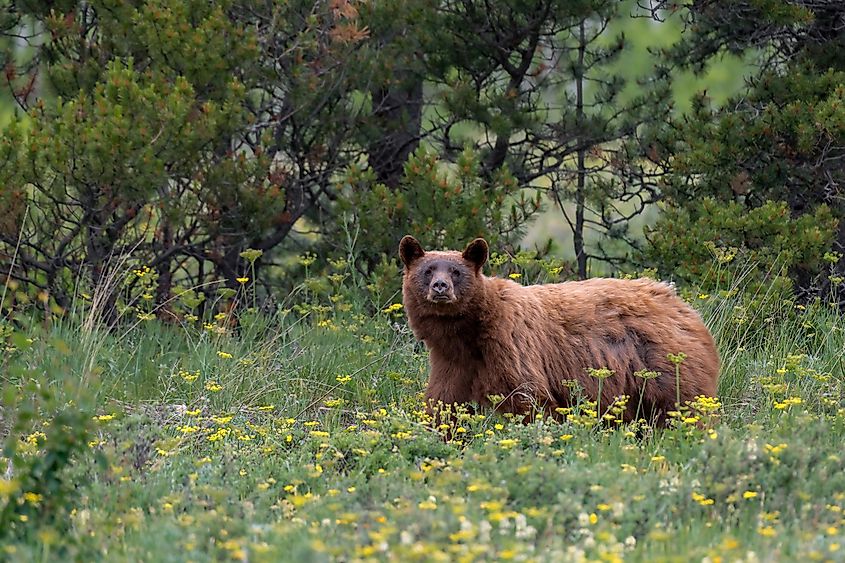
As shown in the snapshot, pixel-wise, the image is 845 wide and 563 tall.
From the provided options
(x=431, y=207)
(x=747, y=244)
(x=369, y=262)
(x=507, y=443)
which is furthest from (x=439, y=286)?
(x=369, y=262)

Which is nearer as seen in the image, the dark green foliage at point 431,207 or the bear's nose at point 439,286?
the bear's nose at point 439,286

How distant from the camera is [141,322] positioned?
945 centimetres

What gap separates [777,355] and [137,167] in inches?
183

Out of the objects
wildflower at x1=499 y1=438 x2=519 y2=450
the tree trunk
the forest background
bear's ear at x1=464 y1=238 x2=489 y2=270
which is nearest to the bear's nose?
bear's ear at x1=464 y1=238 x2=489 y2=270

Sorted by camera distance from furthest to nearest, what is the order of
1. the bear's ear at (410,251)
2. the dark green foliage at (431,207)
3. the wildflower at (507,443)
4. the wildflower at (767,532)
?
the dark green foliage at (431,207) < the bear's ear at (410,251) < the wildflower at (507,443) < the wildflower at (767,532)

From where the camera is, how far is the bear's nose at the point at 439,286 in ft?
22.4

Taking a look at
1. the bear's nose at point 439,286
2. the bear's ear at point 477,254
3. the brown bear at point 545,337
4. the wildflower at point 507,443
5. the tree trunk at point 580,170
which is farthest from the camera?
the tree trunk at point 580,170

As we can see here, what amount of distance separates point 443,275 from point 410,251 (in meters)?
0.43

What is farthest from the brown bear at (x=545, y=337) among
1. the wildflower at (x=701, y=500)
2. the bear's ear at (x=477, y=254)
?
the wildflower at (x=701, y=500)

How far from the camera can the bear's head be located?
6875 millimetres

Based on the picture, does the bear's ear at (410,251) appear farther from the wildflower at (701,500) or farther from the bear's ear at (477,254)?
the wildflower at (701,500)

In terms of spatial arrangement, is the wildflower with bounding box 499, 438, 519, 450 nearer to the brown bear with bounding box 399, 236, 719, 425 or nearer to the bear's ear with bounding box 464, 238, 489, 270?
the brown bear with bounding box 399, 236, 719, 425

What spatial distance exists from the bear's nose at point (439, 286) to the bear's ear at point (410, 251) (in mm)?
454

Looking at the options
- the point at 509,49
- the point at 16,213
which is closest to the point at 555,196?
the point at 509,49
